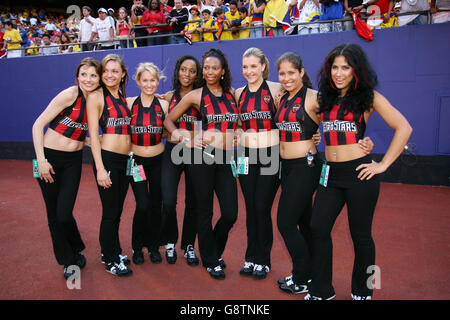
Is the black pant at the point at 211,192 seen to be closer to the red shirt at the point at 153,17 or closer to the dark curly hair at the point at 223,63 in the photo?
the dark curly hair at the point at 223,63

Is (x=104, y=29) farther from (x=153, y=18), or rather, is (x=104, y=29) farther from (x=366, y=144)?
(x=366, y=144)

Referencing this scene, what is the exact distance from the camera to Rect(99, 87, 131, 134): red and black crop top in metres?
3.52

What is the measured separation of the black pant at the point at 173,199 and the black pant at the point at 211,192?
0.25 m

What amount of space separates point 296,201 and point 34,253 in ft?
9.93

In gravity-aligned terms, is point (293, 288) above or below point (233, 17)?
below

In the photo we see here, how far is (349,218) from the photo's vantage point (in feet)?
9.08

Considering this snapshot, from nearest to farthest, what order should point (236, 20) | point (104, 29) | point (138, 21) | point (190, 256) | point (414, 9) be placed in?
point (190, 256), point (414, 9), point (236, 20), point (138, 21), point (104, 29)

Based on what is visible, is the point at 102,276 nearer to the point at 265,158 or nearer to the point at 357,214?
the point at 265,158

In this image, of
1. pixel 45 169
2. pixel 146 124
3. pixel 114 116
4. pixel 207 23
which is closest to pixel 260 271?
pixel 146 124

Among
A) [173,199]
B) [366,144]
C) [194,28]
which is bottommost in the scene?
[173,199]

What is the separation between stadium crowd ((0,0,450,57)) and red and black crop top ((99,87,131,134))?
18.4 feet

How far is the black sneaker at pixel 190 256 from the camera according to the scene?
12.5 feet

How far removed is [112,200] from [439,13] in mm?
6858
